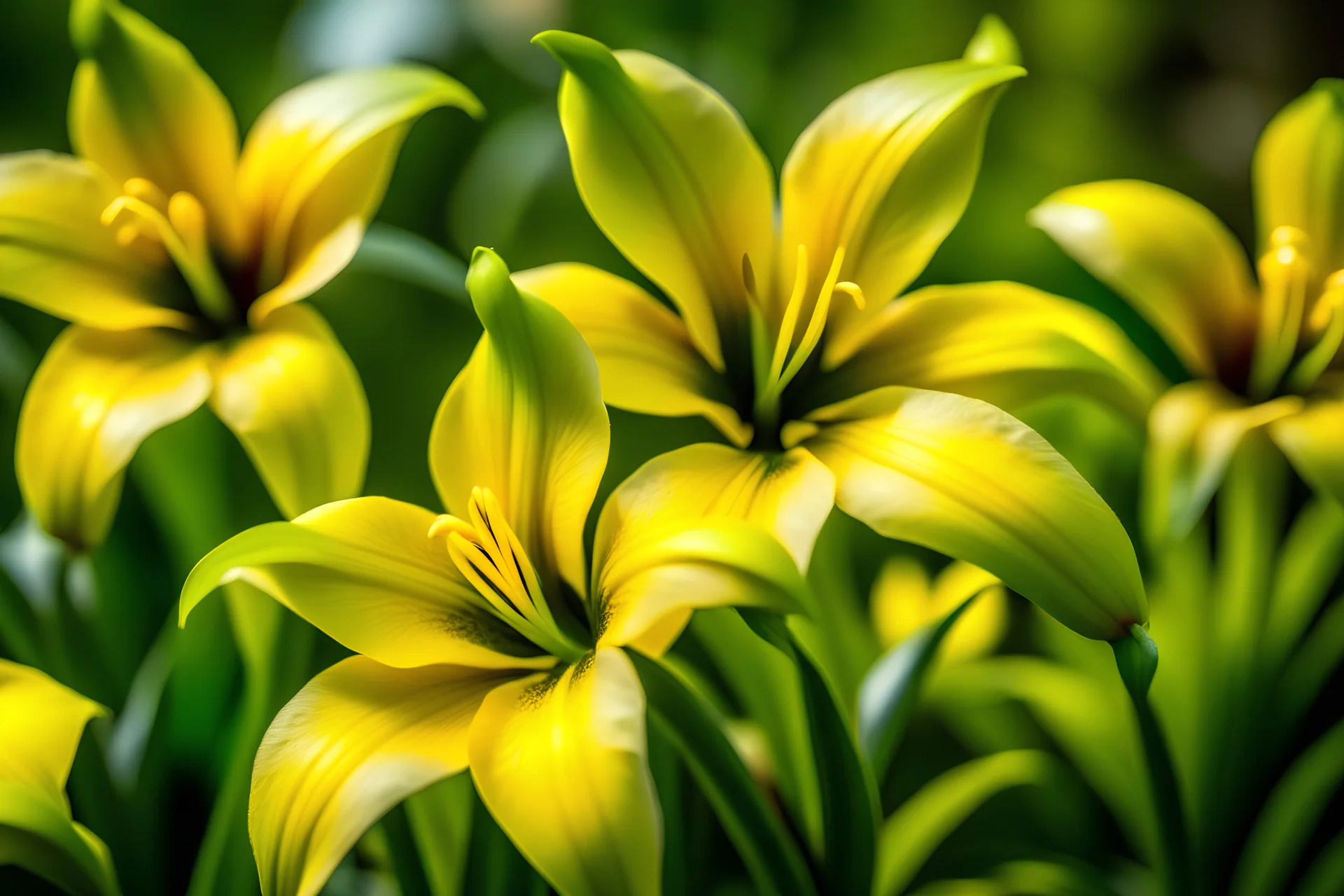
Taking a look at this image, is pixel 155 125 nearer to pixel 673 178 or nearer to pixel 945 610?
pixel 673 178

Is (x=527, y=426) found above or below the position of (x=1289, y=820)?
above

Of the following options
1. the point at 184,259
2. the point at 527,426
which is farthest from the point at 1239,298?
the point at 184,259

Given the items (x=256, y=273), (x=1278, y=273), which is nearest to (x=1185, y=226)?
(x=1278, y=273)

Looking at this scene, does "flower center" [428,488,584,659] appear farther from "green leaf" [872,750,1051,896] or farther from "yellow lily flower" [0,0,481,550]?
"green leaf" [872,750,1051,896]

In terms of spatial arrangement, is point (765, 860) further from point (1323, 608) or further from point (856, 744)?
point (1323, 608)

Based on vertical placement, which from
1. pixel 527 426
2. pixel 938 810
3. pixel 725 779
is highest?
pixel 527 426

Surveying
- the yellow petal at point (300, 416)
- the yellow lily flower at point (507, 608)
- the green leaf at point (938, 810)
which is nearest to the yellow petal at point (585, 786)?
the yellow lily flower at point (507, 608)

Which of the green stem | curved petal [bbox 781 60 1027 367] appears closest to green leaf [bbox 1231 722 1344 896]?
the green stem
